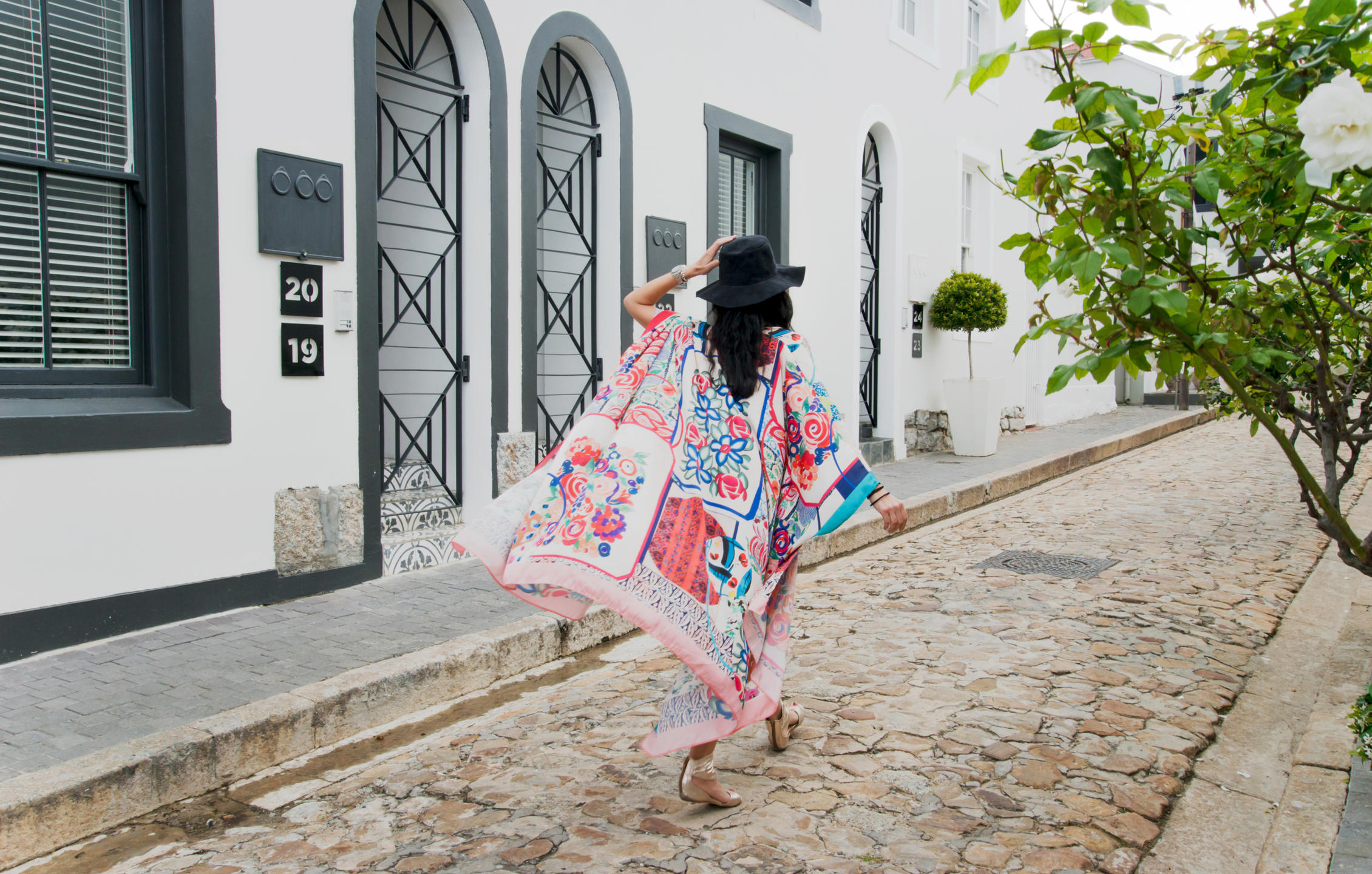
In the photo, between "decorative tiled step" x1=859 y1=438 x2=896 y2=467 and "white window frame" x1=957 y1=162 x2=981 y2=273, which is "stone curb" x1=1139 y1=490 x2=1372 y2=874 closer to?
"decorative tiled step" x1=859 y1=438 x2=896 y2=467

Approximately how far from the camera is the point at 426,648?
448 centimetres

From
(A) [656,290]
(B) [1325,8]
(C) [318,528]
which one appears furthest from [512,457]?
(B) [1325,8]

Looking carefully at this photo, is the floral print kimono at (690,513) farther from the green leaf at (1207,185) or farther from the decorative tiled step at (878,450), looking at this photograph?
the decorative tiled step at (878,450)

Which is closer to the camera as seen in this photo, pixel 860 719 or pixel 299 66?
pixel 860 719

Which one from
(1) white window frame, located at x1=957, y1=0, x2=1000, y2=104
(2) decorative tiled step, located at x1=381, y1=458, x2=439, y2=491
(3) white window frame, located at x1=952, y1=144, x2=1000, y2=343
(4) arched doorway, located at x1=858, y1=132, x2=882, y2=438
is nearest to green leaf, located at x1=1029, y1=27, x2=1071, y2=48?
(2) decorative tiled step, located at x1=381, y1=458, x2=439, y2=491

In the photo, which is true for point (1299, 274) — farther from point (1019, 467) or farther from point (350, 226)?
point (1019, 467)

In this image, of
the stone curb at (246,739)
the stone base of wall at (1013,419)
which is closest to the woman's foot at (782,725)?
the stone curb at (246,739)

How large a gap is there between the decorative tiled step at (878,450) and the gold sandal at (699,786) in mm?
7895

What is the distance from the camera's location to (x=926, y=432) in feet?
40.3

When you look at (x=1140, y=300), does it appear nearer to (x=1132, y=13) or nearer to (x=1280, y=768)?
(x=1132, y=13)

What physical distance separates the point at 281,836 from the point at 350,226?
3.43m

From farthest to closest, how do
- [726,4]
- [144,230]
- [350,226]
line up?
[726,4], [350,226], [144,230]

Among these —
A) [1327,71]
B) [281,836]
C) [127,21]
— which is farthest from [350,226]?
[1327,71]

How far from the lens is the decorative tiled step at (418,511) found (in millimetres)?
6250
